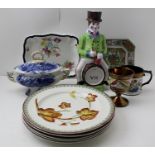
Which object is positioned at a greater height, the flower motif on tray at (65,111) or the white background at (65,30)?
the white background at (65,30)

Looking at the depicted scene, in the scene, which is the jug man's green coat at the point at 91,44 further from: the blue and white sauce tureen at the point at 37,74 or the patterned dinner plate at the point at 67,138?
the patterned dinner plate at the point at 67,138

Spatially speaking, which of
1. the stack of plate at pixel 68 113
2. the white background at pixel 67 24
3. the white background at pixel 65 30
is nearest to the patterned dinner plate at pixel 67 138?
the stack of plate at pixel 68 113

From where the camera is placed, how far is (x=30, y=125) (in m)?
0.56

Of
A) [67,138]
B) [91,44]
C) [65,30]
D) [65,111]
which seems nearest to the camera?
[67,138]

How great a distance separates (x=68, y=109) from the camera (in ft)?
2.13

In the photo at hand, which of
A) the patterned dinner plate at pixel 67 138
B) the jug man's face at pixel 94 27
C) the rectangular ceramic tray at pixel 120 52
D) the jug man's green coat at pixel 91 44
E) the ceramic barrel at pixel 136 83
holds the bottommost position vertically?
the patterned dinner plate at pixel 67 138

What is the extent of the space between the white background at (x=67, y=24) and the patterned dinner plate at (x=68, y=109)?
0.22 m

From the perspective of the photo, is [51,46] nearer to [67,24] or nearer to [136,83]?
[67,24]

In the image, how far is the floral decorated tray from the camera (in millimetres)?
854

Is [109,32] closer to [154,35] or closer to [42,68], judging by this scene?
[154,35]

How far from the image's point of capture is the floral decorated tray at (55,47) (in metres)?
0.85

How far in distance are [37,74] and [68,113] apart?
0.50 ft

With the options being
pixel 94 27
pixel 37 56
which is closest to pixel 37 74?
pixel 37 56

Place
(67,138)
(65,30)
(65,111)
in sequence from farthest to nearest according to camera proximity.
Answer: (65,30)
(65,111)
(67,138)
